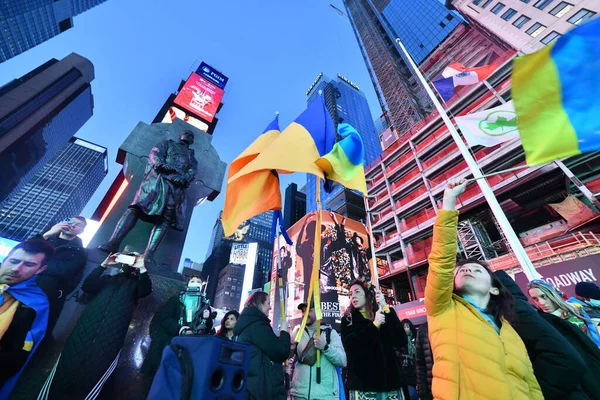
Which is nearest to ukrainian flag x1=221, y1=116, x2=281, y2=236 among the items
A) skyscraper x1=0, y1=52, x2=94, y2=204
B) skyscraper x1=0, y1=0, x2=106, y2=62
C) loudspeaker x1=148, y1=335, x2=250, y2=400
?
loudspeaker x1=148, y1=335, x2=250, y2=400

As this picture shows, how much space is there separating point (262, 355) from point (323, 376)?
830mm

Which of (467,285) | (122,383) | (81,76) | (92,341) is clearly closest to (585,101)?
(467,285)

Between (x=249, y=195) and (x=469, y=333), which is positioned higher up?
(x=249, y=195)

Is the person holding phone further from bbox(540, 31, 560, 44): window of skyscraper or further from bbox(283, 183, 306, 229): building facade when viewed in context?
bbox(283, 183, 306, 229): building facade

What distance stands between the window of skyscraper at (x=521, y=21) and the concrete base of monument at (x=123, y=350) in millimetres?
41299

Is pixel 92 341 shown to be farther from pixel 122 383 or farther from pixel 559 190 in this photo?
pixel 559 190

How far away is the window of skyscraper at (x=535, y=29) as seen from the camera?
81.1 feet

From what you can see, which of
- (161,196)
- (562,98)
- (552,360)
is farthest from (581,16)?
(161,196)

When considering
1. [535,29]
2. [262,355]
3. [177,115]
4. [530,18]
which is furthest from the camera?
[530,18]

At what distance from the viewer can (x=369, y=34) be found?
54281 mm

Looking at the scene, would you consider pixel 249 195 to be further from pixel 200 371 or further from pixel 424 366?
pixel 424 366

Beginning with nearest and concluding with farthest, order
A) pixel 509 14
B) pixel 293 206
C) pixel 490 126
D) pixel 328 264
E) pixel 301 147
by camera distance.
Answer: pixel 301 147 < pixel 490 126 < pixel 328 264 < pixel 509 14 < pixel 293 206

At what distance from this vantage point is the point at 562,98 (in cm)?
270

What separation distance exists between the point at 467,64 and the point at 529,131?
131 ft
